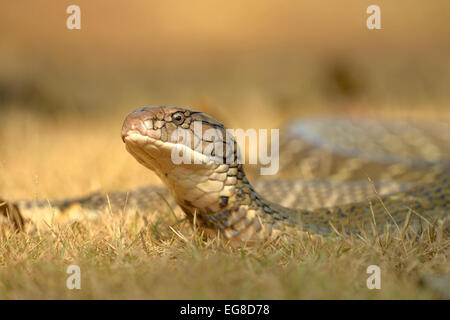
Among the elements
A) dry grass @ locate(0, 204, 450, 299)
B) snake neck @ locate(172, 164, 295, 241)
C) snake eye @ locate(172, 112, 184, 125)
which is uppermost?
snake eye @ locate(172, 112, 184, 125)

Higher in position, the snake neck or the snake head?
the snake head

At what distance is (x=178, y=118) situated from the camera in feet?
9.37

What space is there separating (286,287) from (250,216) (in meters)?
0.75

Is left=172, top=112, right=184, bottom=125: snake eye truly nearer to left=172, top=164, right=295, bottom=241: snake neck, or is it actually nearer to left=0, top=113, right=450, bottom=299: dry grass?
left=172, top=164, right=295, bottom=241: snake neck

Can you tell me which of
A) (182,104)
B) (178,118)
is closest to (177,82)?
(182,104)

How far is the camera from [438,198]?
10.7 feet

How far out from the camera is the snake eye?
2.84 m

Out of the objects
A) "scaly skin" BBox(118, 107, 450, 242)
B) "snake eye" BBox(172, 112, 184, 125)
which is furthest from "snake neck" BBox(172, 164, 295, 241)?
"snake eye" BBox(172, 112, 184, 125)

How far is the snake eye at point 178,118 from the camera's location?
2.84 meters

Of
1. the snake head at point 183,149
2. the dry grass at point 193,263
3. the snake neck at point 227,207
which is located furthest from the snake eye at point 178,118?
the dry grass at point 193,263

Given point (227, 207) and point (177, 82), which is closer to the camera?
point (227, 207)

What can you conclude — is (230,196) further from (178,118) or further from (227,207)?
(178,118)
